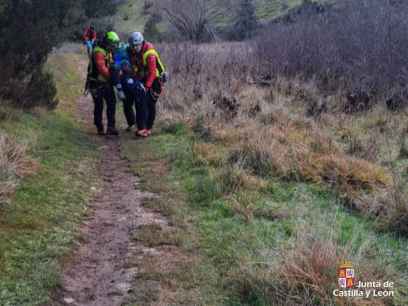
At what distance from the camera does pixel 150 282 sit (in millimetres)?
4258

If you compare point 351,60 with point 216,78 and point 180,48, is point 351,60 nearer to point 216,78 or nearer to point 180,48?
point 216,78

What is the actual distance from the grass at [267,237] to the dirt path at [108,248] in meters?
0.36

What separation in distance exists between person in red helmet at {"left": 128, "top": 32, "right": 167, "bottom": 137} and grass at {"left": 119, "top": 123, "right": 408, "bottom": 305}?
2299 mm

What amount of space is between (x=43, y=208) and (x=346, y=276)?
333 cm

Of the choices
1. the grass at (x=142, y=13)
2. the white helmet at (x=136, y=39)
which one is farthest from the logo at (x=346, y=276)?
the grass at (x=142, y=13)

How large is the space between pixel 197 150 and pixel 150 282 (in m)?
4.00

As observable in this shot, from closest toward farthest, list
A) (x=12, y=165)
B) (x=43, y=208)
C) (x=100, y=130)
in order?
(x=43, y=208) → (x=12, y=165) → (x=100, y=130)

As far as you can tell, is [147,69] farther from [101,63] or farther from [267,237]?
[267,237]

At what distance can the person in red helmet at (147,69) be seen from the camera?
998 cm

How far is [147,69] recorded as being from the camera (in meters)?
10.1

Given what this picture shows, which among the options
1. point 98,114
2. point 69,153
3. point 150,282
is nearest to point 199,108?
point 98,114

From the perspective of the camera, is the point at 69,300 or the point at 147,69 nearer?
the point at 69,300

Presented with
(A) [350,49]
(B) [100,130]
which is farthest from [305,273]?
(A) [350,49]

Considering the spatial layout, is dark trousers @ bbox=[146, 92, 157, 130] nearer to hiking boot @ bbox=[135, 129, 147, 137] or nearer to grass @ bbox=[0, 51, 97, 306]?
hiking boot @ bbox=[135, 129, 147, 137]
